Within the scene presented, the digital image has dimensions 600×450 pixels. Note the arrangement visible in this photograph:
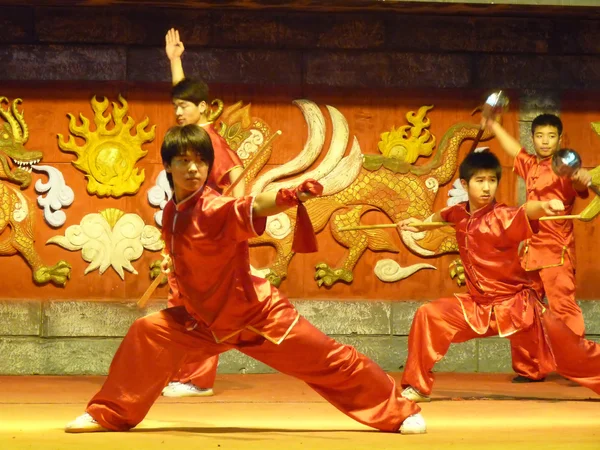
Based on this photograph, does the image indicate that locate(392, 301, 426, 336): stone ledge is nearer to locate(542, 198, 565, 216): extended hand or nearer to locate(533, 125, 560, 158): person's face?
locate(533, 125, 560, 158): person's face

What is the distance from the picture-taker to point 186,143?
4.28m

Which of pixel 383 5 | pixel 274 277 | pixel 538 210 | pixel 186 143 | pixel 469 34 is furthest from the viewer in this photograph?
pixel 469 34

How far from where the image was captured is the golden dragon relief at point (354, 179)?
7.39 meters

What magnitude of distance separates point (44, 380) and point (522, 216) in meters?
3.10

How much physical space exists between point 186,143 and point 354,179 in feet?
10.7

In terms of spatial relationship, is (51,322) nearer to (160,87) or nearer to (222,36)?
(160,87)

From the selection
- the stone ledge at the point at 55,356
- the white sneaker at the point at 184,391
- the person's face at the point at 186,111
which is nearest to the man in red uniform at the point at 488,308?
the white sneaker at the point at 184,391

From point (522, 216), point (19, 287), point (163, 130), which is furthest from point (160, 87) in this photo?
point (522, 216)

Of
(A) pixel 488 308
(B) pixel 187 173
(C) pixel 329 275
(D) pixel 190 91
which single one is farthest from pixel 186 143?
(C) pixel 329 275

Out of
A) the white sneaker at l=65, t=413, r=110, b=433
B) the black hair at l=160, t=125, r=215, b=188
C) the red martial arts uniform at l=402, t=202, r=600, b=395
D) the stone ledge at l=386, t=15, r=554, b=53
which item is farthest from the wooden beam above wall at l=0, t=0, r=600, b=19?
the white sneaker at l=65, t=413, r=110, b=433

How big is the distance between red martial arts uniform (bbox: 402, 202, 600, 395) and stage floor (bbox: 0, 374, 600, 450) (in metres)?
0.20

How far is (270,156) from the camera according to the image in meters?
7.40

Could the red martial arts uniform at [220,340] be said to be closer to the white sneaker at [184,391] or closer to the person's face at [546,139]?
the white sneaker at [184,391]

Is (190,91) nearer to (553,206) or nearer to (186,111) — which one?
(186,111)
